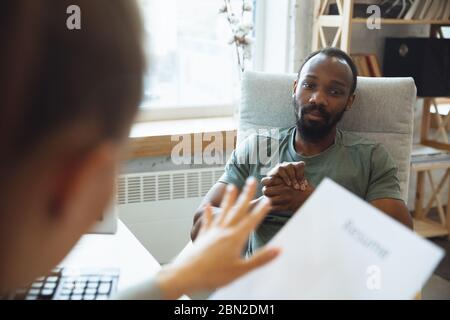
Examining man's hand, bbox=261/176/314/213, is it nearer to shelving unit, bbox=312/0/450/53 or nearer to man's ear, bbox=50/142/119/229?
man's ear, bbox=50/142/119/229

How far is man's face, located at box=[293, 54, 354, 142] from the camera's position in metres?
1.69

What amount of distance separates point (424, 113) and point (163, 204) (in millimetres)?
1568

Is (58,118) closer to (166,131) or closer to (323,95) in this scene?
(323,95)

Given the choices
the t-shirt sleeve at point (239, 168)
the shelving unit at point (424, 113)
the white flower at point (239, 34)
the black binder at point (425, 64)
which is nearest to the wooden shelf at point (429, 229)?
the shelving unit at point (424, 113)

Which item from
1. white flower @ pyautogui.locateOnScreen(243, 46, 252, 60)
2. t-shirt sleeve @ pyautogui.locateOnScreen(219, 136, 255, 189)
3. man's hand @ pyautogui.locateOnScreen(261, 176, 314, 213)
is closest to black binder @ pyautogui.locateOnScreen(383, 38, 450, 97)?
white flower @ pyautogui.locateOnScreen(243, 46, 252, 60)

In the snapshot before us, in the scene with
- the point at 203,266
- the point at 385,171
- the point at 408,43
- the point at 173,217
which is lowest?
the point at 173,217

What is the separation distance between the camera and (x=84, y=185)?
38 cm

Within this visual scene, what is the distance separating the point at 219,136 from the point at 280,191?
1.09 meters

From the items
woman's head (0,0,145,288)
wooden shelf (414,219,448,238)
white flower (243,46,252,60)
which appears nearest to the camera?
woman's head (0,0,145,288)

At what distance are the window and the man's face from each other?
1064mm

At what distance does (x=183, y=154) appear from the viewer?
2.45 metres

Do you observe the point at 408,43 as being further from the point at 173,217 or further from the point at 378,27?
the point at 173,217

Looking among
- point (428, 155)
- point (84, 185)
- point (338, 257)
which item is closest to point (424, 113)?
point (428, 155)

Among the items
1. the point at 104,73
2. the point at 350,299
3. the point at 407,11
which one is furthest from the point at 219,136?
the point at 104,73
